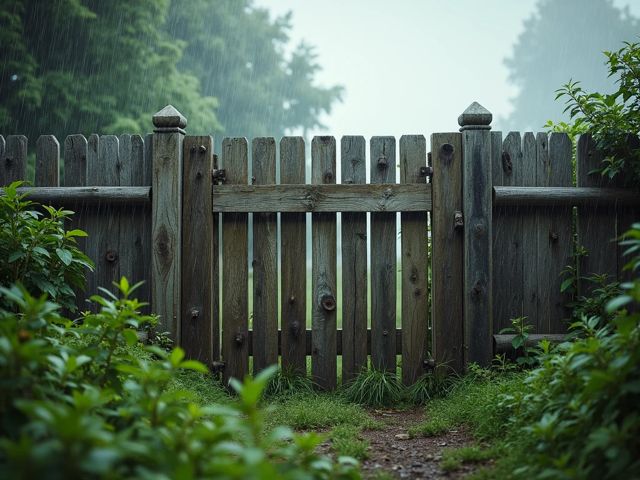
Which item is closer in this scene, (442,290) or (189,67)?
(442,290)

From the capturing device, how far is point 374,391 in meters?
4.19

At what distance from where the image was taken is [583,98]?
428 cm

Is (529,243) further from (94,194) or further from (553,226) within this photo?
(94,194)

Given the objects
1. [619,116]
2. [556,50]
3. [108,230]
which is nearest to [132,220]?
[108,230]

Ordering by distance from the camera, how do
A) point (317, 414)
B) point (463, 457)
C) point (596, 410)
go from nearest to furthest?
1. point (596, 410)
2. point (463, 457)
3. point (317, 414)

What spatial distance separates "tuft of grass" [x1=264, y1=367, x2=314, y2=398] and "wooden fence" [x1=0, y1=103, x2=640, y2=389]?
3.1 inches

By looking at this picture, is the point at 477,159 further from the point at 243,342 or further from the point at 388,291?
the point at 243,342

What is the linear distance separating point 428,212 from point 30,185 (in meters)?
3.27

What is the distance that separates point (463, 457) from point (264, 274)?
2.15 m

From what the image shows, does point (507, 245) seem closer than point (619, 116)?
No

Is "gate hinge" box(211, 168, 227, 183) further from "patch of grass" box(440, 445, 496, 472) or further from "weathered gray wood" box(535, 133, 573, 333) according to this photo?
"patch of grass" box(440, 445, 496, 472)

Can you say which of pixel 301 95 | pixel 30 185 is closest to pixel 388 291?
pixel 30 185

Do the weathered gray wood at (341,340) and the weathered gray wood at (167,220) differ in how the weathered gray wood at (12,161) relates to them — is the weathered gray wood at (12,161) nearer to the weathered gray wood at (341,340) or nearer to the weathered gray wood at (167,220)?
the weathered gray wood at (167,220)

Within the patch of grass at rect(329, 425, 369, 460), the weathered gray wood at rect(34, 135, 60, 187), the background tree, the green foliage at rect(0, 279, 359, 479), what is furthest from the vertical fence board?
the background tree
